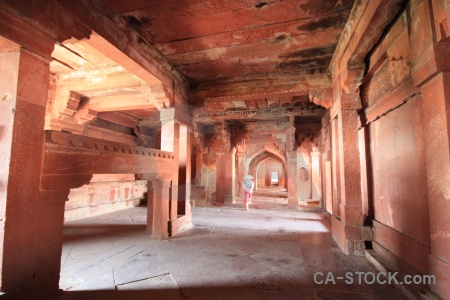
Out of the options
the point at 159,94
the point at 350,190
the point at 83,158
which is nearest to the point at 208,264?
the point at 83,158

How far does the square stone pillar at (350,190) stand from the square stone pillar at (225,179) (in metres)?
5.78

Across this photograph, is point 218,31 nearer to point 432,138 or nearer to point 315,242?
point 432,138

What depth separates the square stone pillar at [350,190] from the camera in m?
3.68

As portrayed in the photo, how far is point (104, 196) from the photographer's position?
7.33m

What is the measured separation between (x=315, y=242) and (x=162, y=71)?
446 cm

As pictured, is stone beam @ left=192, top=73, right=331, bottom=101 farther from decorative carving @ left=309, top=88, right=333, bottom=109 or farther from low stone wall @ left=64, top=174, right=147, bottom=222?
low stone wall @ left=64, top=174, right=147, bottom=222

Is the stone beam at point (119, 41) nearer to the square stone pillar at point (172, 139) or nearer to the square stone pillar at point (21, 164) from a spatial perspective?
the square stone pillar at point (172, 139)

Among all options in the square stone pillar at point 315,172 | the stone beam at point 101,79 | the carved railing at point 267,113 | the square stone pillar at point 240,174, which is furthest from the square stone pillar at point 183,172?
the square stone pillar at point 315,172

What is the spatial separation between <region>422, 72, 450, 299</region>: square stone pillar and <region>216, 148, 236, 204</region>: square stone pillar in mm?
7665

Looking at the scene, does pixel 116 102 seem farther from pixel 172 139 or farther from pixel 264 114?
pixel 264 114

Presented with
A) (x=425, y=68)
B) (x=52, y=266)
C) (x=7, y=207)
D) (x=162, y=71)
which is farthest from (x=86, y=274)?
A: (x=425, y=68)

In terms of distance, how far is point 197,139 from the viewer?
945 cm

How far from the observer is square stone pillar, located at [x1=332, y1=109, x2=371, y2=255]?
145 inches

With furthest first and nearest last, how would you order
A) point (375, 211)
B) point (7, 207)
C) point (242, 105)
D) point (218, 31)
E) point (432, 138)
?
point (242, 105)
point (375, 211)
point (218, 31)
point (432, 138)
point (7, 207)
